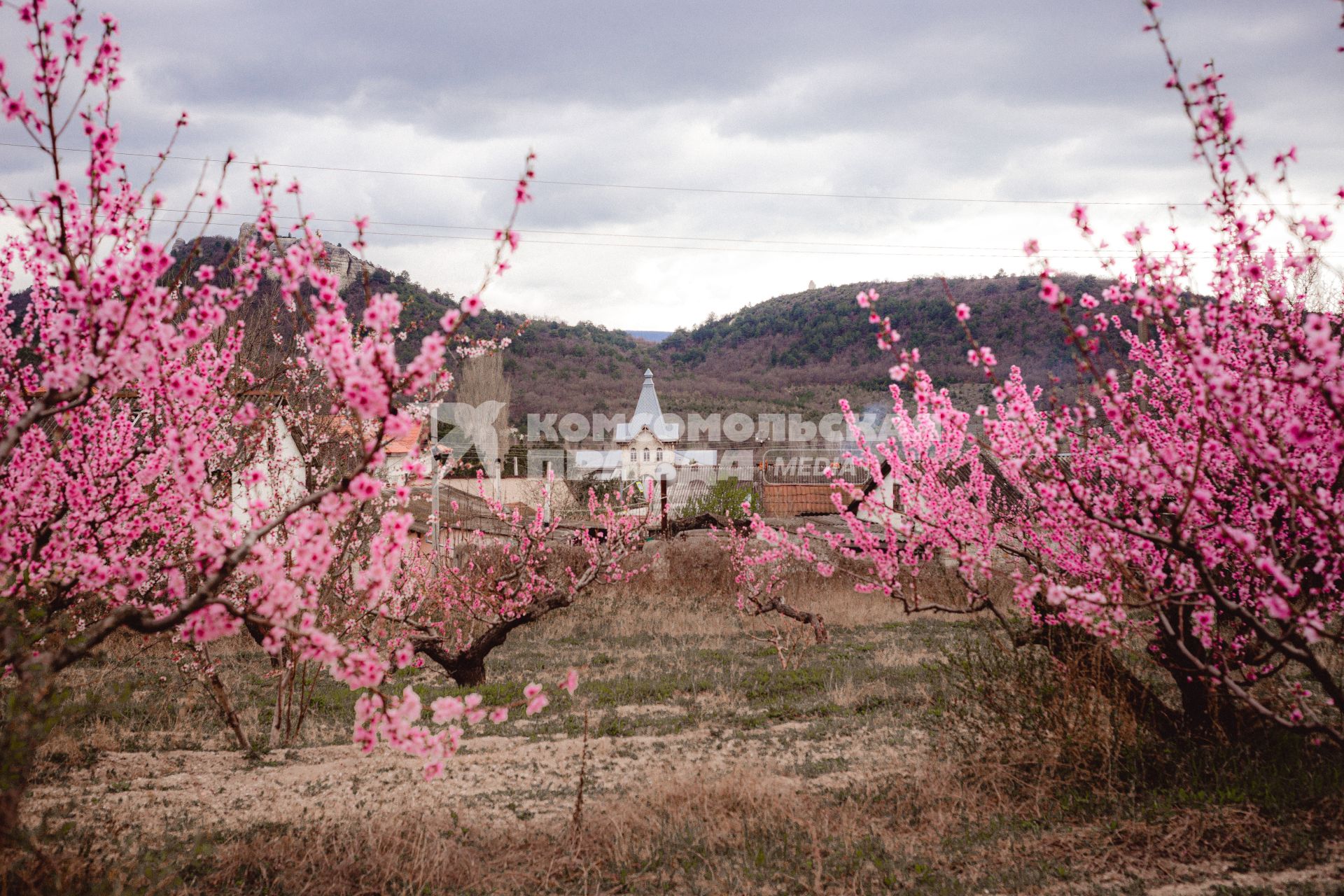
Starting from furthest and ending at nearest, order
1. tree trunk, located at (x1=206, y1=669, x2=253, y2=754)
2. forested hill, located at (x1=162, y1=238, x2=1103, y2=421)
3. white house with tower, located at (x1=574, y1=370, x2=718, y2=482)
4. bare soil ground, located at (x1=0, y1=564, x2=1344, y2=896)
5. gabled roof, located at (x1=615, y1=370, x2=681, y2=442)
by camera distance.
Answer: forested hill, located at (x1=162, y1=238, x2=1103, y2=421)
gabled roof, located at (x1=615, y1=370, x2=681, y2=442)
white house with tower, located at (x1=574, y1=370, x2=718, y2=482)
tree trunk, located at (x1=206, y1=669, x2=253, y2=754)
bare soil ground, located at (x1=0, y1=564, x2=1344, y2=896)

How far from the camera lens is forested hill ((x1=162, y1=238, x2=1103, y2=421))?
47781 millimetres

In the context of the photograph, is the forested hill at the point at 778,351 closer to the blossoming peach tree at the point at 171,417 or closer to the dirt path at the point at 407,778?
the dirt path at the point at 407,778

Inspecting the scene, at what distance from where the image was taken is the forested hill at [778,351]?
47.8 metres

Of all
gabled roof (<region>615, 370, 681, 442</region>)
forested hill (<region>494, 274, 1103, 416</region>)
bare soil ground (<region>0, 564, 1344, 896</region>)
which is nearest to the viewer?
bare soil ground (<region>0, 564, 1344, 896</region>)

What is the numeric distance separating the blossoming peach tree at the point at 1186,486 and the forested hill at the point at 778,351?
3561 centimetres

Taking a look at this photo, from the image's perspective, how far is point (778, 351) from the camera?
204 feet

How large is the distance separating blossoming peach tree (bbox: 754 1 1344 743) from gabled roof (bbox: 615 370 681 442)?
3364cm

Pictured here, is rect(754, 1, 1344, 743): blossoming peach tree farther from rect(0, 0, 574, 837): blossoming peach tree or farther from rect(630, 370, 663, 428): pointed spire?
rect(630, 370, 663, 428): pointed spire

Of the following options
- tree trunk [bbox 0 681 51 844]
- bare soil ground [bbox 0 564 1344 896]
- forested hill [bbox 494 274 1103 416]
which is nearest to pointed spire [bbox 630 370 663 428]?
forested hill [bbox 494 274 1103 416]

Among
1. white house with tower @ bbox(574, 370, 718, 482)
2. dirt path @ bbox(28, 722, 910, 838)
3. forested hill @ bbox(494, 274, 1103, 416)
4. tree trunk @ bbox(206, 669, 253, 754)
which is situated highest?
forested hill @ bbox(494, 274, 1103, 416)

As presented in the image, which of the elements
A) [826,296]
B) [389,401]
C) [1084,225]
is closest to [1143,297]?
[1084,225]

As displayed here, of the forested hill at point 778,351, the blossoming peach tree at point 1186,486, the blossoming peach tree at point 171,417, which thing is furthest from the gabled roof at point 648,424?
the blossoming peach tree at point 171,417

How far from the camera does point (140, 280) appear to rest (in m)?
2.74

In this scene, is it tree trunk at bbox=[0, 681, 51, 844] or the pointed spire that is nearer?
tree trunk at bbox=[0, 681, 51, 844]
